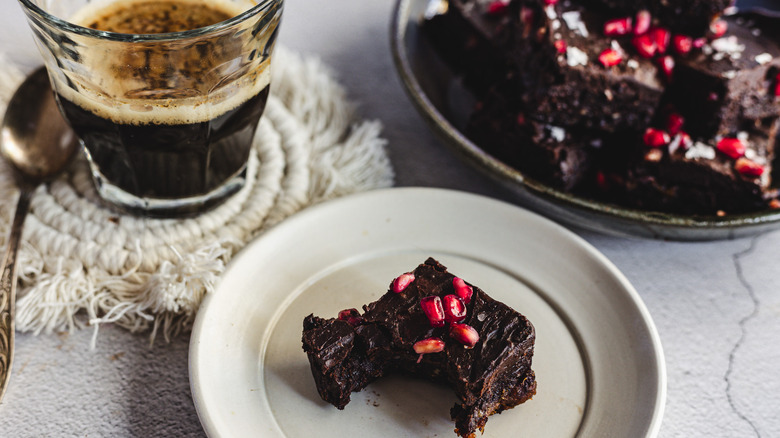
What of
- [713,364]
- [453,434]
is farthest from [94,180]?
[713,364]

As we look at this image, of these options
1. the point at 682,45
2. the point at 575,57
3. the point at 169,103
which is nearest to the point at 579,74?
the point at 575,57

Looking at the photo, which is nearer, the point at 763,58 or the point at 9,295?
the point at 9,295

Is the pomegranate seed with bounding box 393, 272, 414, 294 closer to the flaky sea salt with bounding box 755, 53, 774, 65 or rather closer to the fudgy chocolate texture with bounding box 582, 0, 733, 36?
the fudgy chocolate texture with bounding box 582, 0, 733, 36

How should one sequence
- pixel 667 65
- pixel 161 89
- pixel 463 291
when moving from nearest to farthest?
pixel 463 291 → pixel 161 89 → pixel 667 65

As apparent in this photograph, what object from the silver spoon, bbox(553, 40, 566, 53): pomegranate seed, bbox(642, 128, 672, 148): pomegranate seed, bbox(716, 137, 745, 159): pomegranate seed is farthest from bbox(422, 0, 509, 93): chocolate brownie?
the silver spoon

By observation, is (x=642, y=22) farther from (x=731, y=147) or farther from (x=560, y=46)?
(x=731, y=147)
